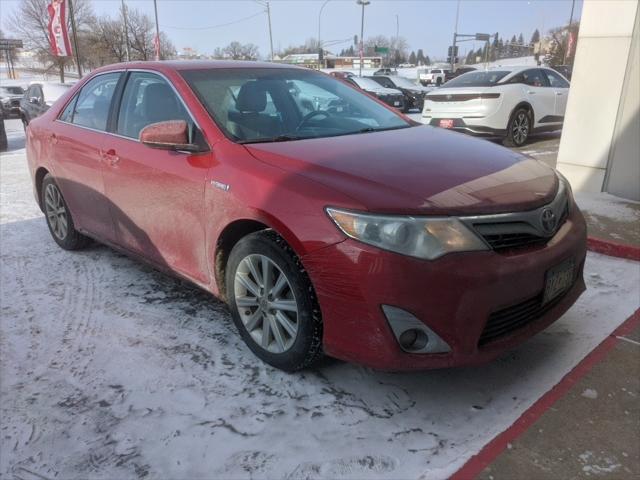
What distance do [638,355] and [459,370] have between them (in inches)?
39.7

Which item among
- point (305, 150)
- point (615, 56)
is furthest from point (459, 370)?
point (615, 56)

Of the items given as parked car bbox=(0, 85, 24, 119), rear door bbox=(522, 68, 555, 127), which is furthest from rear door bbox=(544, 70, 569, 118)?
parked car bbox=(0, 85, 24, 119)

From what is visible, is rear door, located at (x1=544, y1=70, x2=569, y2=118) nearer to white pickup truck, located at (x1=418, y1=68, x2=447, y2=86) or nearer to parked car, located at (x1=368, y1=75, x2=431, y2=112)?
parked car, located at (x1=368, y1=75, x2=431, y2=112)

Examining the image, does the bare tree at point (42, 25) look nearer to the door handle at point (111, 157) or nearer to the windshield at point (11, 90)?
the windshield at point (11, 90)

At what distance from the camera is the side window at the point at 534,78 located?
10039 mm

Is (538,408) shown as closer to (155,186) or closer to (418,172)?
(418,172)

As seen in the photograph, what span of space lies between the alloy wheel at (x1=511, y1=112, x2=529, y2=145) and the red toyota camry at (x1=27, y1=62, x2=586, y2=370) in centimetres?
663

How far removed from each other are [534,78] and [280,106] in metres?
8.42

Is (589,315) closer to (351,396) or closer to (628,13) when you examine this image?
(351,396)

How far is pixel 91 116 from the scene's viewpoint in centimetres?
409

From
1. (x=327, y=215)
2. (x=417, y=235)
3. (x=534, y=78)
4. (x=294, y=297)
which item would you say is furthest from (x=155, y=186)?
(x=534, y=78)

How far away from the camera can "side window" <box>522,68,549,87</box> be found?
1004 cm

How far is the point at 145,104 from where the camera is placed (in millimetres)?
3559

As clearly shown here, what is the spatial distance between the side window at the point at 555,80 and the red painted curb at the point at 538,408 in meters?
8.63
